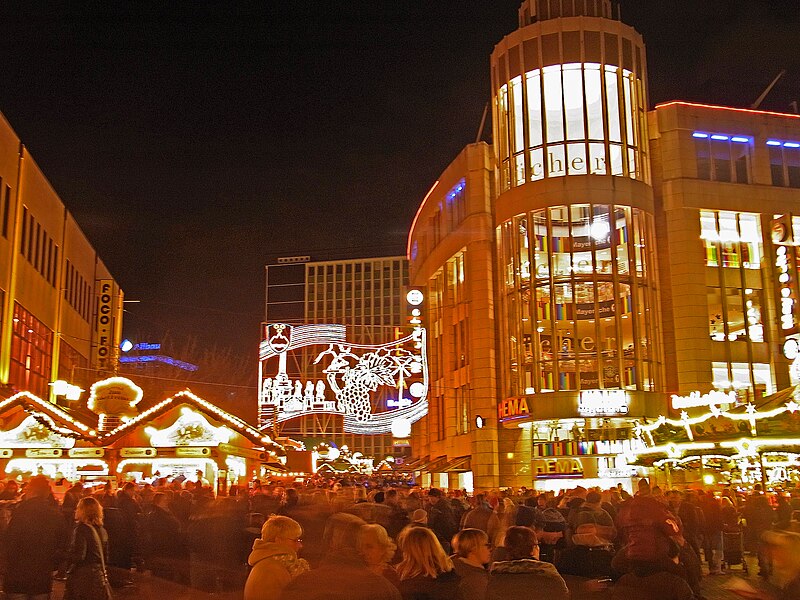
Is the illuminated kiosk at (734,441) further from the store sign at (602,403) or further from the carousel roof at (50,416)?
the carousel roof at (50,416)

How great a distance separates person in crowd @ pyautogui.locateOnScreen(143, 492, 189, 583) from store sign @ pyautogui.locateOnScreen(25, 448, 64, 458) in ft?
48.5

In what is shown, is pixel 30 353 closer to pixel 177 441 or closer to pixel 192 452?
pixel 177 441

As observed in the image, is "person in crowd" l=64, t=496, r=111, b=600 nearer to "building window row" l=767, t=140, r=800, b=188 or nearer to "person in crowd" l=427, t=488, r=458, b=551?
"person in crowd" l=427, t=488, r=458, b=551

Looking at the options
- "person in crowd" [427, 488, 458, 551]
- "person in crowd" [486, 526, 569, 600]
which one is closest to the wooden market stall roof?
"person in crowd" [427, 488, 458, 551]

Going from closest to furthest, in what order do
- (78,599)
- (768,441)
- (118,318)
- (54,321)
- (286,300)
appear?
(78,599), (768,441), (54,321), (118,318), (286,300)

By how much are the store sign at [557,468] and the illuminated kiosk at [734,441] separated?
879 centimetres

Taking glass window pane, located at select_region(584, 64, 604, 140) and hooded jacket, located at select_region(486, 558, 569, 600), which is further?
glass window pane, located at select_region(584, 64, 604, 140)

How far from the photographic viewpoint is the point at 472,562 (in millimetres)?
6457

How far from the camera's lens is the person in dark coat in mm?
8969

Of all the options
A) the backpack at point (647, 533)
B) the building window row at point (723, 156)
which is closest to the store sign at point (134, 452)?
the backpack at point (647, 533)

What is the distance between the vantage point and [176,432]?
28.1 m

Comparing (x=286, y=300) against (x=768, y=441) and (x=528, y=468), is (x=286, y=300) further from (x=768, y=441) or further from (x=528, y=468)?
(x=768, y=441)

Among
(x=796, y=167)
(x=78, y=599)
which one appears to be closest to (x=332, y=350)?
(x=796, y=167)

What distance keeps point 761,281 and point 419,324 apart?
16015 mm
